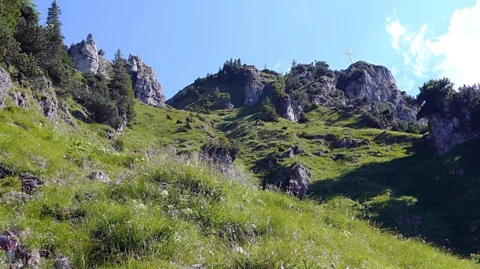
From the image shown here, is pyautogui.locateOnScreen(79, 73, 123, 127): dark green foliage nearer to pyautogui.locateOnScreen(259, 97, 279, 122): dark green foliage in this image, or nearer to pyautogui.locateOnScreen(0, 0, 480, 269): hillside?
pyautogui.locateOnScreen(0, 0, 480, 269): hillside

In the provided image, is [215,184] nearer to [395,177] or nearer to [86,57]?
[395,177]

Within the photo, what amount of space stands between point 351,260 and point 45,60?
111 feet

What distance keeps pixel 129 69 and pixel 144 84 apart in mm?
12478

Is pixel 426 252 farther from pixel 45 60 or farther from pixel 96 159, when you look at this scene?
pixel 45 60

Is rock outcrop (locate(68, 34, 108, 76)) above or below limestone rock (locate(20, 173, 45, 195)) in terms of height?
above

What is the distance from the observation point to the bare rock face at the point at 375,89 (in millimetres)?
141875

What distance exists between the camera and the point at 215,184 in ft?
28.1

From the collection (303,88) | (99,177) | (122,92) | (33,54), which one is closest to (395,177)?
(33,54)

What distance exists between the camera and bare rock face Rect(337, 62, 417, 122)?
141875 mm

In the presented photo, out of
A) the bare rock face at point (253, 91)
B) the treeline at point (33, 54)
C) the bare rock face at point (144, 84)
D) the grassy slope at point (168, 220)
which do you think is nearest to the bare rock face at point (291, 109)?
the bare rock face at point (253, 91)

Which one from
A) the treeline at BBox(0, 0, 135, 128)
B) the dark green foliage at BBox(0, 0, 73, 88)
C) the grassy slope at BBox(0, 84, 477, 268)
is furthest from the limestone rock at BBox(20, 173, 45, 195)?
the dark green foliage at BBox(0, 0, 73, 88)

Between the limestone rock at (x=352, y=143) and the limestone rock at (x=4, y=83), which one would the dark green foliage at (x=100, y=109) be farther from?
the limestone rock at (x=352, y=143)

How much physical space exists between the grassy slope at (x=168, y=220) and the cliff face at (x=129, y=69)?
383ft

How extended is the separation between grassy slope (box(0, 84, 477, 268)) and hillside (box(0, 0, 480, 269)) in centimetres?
3
